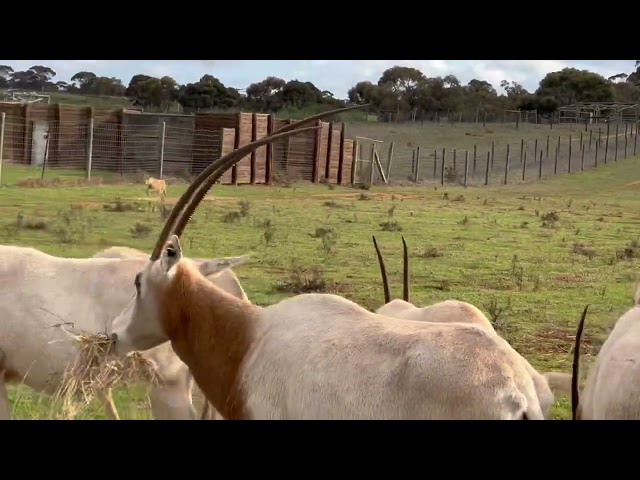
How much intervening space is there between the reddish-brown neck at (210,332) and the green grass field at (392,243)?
700mm

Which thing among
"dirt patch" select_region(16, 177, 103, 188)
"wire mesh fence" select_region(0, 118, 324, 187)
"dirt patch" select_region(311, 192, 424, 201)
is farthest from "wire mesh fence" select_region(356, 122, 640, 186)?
"dirt patch" select_region(16, 177, 103, 188)

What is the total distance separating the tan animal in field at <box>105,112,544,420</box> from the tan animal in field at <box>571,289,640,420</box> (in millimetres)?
463

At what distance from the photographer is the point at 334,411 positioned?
301cm

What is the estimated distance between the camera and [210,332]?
3744mm

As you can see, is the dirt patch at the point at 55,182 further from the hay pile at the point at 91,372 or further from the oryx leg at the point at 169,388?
the hay pile at the point at 91,372

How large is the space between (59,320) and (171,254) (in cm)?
105

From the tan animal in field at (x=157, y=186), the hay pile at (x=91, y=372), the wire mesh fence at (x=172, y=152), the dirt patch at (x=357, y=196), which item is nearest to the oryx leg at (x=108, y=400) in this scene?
the hay pile at (x=91, y=372)

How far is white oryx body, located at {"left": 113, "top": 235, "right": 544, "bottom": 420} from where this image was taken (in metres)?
2.85

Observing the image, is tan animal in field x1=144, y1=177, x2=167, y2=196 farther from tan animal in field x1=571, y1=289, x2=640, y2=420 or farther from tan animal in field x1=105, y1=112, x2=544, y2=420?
tan animal in field x1=571, y1=289, x2=640, y2=420

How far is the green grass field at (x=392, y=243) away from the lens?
8656 mm

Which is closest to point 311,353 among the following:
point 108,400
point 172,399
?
point 108,400
